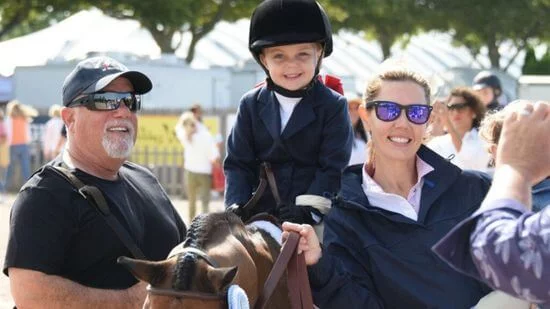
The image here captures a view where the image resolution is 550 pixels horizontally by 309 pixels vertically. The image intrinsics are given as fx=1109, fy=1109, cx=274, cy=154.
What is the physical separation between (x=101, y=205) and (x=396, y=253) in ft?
3.99

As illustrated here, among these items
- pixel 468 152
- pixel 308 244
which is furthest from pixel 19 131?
pixel 308 244

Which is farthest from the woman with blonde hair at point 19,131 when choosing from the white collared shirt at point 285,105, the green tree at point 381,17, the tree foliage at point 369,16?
the white collared shirt at point 285,105

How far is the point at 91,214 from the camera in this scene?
4.38m

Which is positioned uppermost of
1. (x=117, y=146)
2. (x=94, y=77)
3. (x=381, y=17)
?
(x=381, y=17)

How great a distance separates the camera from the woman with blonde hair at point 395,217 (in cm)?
385

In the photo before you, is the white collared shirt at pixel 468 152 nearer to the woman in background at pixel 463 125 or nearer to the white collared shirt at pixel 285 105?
the woman in background at pixel 463 125

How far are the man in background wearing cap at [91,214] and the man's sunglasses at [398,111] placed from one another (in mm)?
1135

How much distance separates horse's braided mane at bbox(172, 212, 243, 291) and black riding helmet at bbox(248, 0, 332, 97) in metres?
1.26

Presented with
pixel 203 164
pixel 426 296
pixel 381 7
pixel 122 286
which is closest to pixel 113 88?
pixel 122 286

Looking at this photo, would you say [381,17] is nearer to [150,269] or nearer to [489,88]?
[489,88]

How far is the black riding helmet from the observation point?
17.0ft

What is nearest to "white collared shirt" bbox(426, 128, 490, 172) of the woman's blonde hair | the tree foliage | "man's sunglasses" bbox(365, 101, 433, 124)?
the woman's blonde hair

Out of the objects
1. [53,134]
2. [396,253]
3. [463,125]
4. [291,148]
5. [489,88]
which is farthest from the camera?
[53,134]

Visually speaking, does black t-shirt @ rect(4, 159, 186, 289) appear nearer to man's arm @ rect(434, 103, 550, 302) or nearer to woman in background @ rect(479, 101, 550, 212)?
woman in background @ rect(479, 101, 550, 212)
